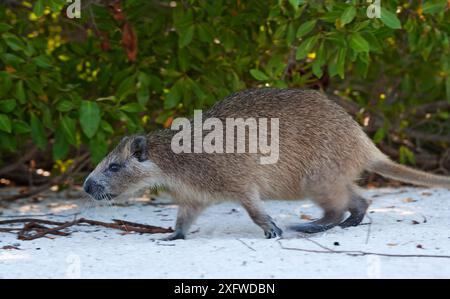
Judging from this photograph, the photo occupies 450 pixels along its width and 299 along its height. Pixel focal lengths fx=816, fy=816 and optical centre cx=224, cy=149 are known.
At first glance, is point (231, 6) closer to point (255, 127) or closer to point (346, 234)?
point (255, 127)

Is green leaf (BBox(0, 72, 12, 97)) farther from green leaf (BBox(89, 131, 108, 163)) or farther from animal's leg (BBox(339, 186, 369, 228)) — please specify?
animal's leg (BBox(339, 186, 369, 228))

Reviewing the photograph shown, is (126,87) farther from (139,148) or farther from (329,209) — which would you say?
(329,209)

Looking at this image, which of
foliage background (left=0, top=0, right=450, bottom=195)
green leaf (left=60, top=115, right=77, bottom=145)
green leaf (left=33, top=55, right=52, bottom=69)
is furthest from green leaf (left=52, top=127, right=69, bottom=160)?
green leaf (left=33, top=55, right=52, bottom=69)

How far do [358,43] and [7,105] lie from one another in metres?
2.39

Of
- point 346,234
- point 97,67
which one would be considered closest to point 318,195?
point 346,234

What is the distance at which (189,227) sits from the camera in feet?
17.2

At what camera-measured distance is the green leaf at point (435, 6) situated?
5457 mm

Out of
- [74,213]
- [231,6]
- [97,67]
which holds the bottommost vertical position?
[74,213]

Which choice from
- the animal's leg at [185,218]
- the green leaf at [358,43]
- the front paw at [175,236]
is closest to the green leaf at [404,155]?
the green leaf at [358,43]

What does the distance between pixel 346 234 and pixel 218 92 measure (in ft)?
5.71

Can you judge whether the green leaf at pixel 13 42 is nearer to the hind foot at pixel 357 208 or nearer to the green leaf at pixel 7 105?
the green leaf at pixel 7 105

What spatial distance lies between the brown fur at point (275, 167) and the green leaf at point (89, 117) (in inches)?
10.5

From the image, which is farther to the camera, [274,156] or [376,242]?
[274,156]

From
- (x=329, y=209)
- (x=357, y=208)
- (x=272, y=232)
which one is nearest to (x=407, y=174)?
(x=357, y=208)
